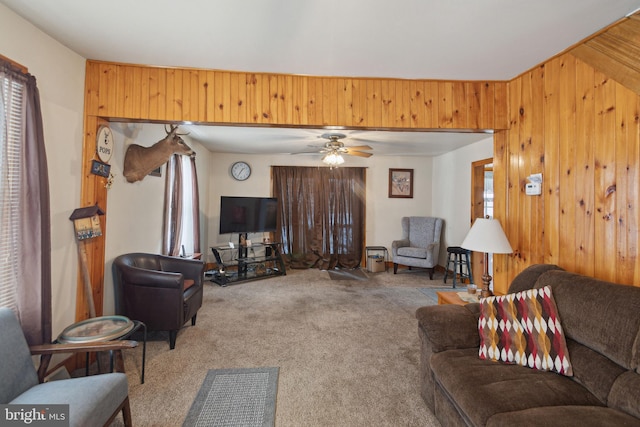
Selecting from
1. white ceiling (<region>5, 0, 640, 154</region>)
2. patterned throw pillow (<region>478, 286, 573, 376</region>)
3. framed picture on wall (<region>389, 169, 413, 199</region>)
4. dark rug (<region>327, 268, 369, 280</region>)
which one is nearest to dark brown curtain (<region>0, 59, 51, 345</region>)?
white ceiling (<region>5, 0, 640, 154</region>)

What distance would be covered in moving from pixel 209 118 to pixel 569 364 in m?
3.00

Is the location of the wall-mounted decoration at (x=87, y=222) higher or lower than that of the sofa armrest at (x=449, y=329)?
higher

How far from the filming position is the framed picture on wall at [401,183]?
628cm

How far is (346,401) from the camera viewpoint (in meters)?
1.95

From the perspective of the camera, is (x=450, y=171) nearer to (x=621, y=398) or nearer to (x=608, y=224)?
(x=608, y=224)

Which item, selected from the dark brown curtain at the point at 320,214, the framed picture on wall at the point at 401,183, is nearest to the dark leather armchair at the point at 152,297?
the dark brown curtain at the point at 320,214

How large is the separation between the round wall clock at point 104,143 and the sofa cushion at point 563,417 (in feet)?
10.6

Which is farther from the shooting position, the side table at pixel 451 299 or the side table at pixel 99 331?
the side table at pixel 451 299

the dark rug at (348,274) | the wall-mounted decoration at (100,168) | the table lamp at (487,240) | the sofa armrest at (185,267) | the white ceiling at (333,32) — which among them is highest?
the white ceiling at (333,32)

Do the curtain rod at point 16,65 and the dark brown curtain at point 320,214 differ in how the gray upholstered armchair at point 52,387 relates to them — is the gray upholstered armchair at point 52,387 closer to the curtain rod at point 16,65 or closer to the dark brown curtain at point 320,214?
the curtain rod at point 16,65

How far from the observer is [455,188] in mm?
5418

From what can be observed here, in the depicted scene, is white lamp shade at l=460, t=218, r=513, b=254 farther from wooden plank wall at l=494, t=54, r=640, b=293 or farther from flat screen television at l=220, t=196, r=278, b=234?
flat screen television at l=220, t=196, r=278, b=234

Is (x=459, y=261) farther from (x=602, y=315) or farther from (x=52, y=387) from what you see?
(x=52, y=387)

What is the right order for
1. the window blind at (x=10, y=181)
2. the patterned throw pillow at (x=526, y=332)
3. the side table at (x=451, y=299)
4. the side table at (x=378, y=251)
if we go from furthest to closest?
1. the side table at (x=378, y=251)
2. the side table at (x=451, y=299)
3. the window blind at (x=10, y=181)
4. the patterned throw pillow at (x=526, y=332)
